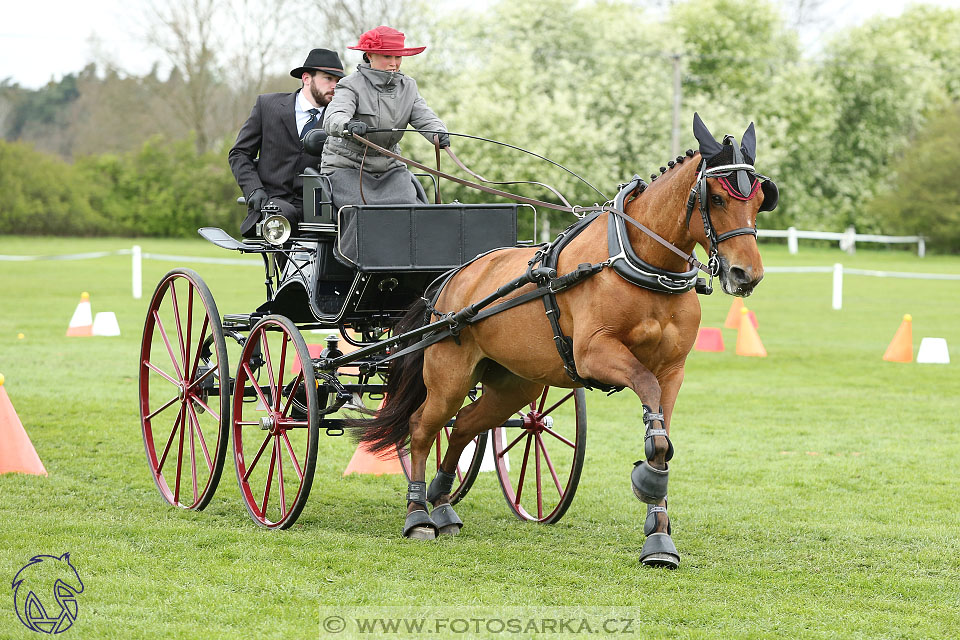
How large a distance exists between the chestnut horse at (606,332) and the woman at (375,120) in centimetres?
75

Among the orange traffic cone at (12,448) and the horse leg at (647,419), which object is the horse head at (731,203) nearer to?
the horse leg at (647,419)

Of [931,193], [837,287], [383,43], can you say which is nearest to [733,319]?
[837,287]

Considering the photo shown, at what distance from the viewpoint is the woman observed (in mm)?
6035

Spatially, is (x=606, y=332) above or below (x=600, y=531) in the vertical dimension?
above

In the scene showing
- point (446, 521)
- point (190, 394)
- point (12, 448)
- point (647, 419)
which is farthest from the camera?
point (12, 448)

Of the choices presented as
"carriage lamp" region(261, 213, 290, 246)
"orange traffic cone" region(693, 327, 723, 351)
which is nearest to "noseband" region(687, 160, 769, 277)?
"carriage lamp" region(261, 213, 290, 246)

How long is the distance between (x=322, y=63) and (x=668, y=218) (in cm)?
305

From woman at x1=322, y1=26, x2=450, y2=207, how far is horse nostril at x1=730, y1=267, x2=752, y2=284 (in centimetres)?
212

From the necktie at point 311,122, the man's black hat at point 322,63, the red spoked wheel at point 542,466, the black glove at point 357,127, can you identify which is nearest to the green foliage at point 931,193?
the red spoked wheel at point 542,466

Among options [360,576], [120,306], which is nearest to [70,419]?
[360,576]

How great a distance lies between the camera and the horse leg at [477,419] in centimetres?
598

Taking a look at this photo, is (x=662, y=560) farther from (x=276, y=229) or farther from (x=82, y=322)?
(x=82, y=322)

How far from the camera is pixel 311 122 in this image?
7.01 m

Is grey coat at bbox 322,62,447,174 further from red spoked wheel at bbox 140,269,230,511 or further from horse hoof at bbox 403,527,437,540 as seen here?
horse hoof at bbox 403,527,437,540
